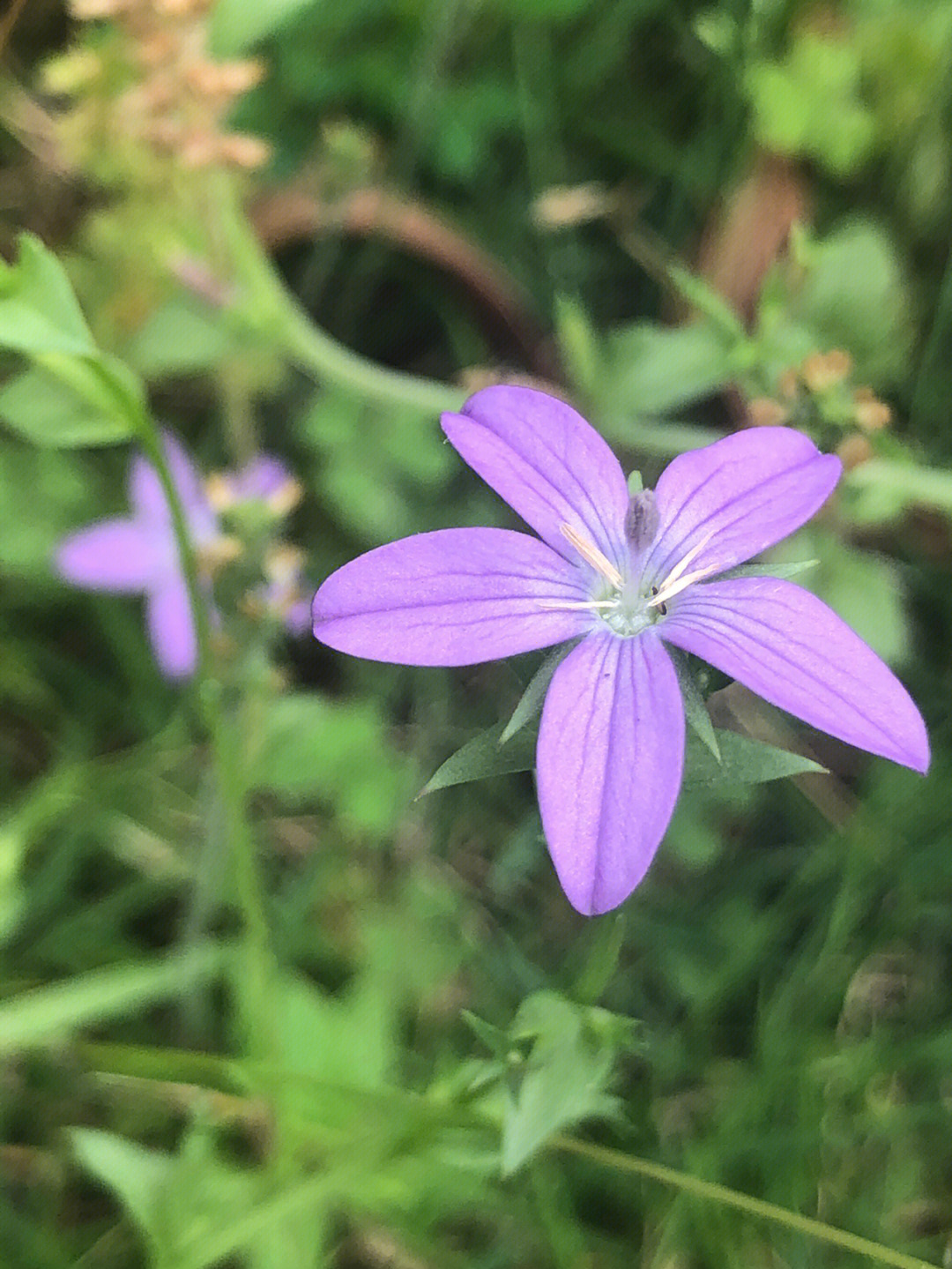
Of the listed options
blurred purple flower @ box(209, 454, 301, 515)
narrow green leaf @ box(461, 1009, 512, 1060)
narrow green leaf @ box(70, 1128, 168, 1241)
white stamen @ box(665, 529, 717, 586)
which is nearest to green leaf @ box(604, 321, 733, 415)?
blurred purple flower @ box(209, 454, 301, 515)

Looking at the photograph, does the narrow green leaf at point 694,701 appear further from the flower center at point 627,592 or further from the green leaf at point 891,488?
the green leaf at point 891,488

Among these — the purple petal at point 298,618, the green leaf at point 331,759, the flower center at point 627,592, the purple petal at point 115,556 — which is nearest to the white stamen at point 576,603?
the flower center at point 627,592

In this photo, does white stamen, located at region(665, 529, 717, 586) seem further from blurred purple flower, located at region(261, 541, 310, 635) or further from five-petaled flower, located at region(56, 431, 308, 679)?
five-petaled flower, located at region(56, 431, 308, 679)

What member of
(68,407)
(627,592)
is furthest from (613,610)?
(68,407)

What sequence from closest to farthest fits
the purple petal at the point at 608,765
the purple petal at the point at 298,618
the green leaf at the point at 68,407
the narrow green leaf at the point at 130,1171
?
1. the purple petal at the point at 608,765
2. the green leaf at the point at 68,407
3. the narrow green leaf at the point at 130,1171
4. the purple petal at the point at 298,618

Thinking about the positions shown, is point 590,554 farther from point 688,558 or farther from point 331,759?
point 331,759

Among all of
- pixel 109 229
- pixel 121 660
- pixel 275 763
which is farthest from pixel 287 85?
pixel 275 763

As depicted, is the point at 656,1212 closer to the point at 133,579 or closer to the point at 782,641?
the point at 782,641
